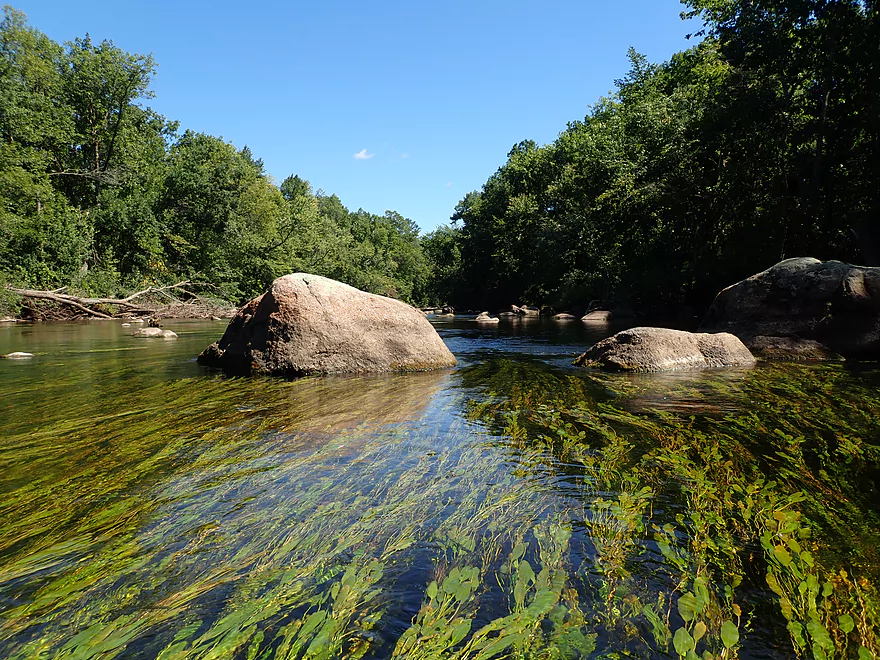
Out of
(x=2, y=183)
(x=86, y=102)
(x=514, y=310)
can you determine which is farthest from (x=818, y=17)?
(x=86, y=102)

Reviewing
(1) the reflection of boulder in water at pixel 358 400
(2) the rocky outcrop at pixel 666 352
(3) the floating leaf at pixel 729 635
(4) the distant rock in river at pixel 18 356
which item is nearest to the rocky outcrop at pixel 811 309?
(2) the rocky outcrop at pixel 666 352

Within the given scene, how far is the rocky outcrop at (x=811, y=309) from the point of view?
35.2 ft

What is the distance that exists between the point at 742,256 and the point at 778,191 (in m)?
3.19

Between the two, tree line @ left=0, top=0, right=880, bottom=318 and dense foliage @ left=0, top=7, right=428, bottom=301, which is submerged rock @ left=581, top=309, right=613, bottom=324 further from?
dense foliage @ left=0, top=7, right=428, bottom=301

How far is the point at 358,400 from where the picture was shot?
23.0 ft

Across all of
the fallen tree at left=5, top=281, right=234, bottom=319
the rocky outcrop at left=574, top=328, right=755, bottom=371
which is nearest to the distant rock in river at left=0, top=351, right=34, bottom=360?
the rocky outcrop at left=574, top=328, right=755, bottom=371

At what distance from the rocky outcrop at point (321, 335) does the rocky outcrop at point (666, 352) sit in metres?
3.51

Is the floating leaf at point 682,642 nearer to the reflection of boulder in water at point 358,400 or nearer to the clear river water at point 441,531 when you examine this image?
the clear river water at point 441,531

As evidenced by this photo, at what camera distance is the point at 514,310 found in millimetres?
45938

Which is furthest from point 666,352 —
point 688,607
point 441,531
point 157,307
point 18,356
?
point 157,307

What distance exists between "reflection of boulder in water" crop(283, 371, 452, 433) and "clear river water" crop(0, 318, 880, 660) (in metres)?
0.08

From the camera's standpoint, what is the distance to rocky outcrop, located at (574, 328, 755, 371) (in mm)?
9625

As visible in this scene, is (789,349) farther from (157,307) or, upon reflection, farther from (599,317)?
(157,307)

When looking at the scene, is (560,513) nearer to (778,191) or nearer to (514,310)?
(778,191)
